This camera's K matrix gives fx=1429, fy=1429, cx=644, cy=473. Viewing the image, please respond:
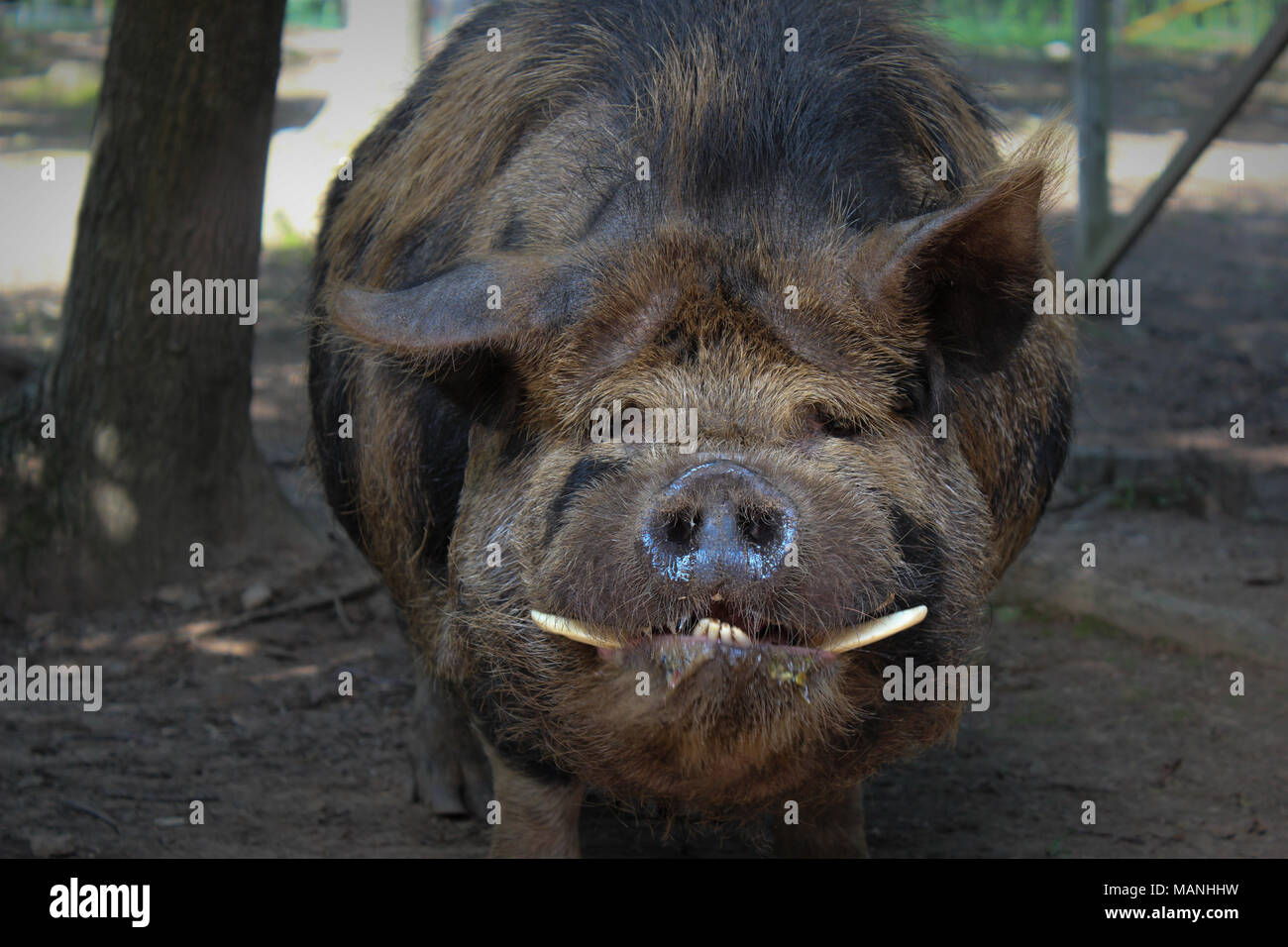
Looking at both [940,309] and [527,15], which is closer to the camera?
[940,309]

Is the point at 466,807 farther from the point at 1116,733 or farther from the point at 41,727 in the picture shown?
the point at 1116,733

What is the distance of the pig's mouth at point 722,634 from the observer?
3.00 m

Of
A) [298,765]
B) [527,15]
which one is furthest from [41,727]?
[527,15]

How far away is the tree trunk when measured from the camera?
20.4 feet

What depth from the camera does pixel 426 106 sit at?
489cm

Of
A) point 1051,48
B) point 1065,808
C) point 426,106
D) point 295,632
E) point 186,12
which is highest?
point 1051,48

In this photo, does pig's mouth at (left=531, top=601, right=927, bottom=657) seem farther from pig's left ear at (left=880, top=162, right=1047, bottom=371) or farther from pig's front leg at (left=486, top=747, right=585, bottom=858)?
pig's front leg at (left=486, top=747, right=585, bottom=858)

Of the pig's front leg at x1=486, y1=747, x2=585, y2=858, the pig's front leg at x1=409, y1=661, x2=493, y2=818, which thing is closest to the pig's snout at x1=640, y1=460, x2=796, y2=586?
the pig's front leg at x1=486, y1=747, x2=585, y2=858

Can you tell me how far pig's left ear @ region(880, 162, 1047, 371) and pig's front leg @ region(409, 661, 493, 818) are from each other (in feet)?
8.14

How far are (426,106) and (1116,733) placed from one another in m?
3.57

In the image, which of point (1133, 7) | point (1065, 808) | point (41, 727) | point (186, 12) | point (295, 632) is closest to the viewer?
point (1065, 808)

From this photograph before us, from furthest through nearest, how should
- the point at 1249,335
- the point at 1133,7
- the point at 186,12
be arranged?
the point at 1133,7 → the point at 1249,335 → the point at 186,12

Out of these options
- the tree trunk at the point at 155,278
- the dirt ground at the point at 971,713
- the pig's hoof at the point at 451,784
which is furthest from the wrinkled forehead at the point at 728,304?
the tree trunk at the point at 155,278

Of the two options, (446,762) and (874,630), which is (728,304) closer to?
(874,630)
